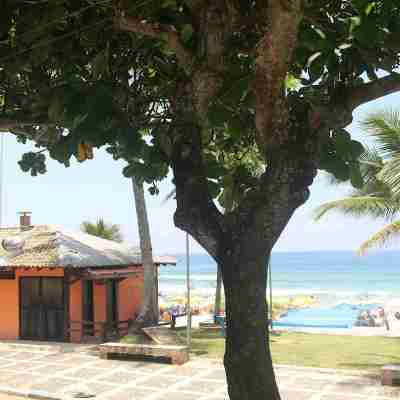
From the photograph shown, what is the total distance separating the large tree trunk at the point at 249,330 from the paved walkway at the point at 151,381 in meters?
6.64

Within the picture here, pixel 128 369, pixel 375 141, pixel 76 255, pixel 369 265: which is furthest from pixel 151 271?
pixel 369 265

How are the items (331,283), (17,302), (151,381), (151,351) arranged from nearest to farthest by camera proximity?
(151,381), (151,351), (17,302), (331,283)

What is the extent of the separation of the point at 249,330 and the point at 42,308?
15.8m

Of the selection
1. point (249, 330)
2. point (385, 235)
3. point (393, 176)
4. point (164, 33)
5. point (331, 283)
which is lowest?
point (331, 283)

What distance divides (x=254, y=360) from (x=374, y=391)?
735 cm

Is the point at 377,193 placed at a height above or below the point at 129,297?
above

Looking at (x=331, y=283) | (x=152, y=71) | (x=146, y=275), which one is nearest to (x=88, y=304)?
(x=146, y=275)

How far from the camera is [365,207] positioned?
1525 cm

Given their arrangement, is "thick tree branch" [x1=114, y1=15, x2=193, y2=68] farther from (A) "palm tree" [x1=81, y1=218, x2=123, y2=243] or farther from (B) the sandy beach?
(A) "palm tree" [x1=81, y1=218, x2=123, y2=243]

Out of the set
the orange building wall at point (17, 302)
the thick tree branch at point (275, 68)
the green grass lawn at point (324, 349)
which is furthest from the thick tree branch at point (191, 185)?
the orange building wall at point (17, 302)

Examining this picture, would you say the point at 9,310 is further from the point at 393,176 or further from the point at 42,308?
the point at 393,176

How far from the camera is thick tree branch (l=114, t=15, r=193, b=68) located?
4242mm

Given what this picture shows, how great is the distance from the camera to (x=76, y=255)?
17469 mm

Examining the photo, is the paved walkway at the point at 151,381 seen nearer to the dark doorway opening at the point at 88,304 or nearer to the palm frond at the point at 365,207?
the dark doorway opening at the point at 88,304
